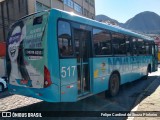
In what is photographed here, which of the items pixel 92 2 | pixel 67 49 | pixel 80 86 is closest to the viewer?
pixel 67 49

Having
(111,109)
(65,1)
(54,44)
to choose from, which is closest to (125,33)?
(111,109)

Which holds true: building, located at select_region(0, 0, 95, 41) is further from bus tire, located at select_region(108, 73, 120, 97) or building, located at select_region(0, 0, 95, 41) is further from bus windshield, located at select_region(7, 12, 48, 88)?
bus windshield, located at select_region(7, 12, 48, 88)

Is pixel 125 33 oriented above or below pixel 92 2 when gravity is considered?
below

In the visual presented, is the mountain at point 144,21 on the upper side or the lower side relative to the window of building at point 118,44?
upper

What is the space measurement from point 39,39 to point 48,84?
1.29m

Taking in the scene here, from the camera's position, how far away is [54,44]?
6109 millimetres

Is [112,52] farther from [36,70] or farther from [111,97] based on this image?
[36,70]

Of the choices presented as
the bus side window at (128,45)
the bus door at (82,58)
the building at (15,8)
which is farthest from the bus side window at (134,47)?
the building at (15,8)

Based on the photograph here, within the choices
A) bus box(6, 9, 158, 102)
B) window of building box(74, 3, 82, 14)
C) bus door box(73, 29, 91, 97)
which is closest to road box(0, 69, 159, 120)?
bus box(6, 9, 158, 102)

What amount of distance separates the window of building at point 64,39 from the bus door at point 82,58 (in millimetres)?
356

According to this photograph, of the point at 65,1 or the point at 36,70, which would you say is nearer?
the point at 36,70

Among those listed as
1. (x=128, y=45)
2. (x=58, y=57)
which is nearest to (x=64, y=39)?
(x=58, y=57)

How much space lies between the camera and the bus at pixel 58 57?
6.10m

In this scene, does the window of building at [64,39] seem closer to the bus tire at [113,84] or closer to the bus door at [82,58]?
the bus door at [82,58]
